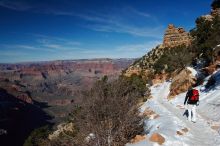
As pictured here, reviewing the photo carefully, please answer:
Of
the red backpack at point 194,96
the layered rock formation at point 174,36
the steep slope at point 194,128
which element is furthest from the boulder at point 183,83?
the layered rock formation at point 174,36

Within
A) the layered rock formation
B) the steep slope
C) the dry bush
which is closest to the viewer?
the dry bush

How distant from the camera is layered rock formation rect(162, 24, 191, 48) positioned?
114912 millimetres

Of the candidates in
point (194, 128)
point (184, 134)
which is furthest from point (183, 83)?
point (184, 134)

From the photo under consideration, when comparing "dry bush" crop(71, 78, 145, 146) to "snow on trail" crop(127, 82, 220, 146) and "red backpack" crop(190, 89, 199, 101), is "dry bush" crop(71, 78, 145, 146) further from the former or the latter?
"red backpack" crop(190, 89, 199, 101)

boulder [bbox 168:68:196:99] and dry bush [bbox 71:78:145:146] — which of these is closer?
dry bush [bbox 71:78:145:146]

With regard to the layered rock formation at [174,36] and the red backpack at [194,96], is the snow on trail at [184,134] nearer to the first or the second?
the red backpack at [194,96]

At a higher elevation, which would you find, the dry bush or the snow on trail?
the dry bush

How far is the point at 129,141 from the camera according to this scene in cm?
1404

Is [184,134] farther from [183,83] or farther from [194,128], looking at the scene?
[183,83]

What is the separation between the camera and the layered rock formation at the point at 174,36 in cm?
11491

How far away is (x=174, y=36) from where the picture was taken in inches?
4653

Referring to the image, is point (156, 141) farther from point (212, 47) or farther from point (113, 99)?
point (212, 47)

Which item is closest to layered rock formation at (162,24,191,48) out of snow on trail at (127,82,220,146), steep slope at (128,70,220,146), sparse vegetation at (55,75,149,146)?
steep slope at (128,70,220,146)

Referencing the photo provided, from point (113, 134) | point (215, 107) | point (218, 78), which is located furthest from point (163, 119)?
point (218, 78)
